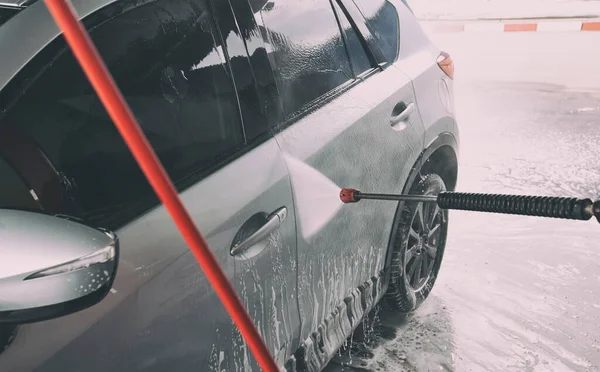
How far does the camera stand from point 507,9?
1143cm

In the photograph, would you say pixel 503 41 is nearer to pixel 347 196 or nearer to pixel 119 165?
pixel 347 196

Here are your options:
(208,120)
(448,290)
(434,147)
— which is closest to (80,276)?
(208,120)

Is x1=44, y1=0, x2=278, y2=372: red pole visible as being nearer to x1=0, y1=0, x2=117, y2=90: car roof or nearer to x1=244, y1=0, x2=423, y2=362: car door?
x1=0, y1=0, x2=117, y2=90: car roof

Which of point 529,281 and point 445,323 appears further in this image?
point 529,281

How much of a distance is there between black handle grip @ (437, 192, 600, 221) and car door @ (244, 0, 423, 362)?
0.39 metres

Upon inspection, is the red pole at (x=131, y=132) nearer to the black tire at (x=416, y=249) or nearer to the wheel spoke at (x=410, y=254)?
the black tire at (x=416, y=249)

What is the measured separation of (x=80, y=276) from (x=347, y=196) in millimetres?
1161

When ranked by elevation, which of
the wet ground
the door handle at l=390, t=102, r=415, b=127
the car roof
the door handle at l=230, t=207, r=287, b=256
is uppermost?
the car roof

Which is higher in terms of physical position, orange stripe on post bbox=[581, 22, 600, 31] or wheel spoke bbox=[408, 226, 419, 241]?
wheel spoke bbox=[408, 226, 419, 241]

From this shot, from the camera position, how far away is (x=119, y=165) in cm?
129

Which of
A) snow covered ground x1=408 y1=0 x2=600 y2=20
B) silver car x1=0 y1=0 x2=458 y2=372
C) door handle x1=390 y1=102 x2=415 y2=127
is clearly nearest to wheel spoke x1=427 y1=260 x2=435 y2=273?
silver car x1=0 y1=0 x2=458 y2=372

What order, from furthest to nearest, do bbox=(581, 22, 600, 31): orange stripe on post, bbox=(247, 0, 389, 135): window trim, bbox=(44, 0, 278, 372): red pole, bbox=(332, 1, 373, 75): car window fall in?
bbox=(581, 22, 600, 31): orange stripe on post → bbox=(332, 1, 373, 75): car window → bbox=(247, 0, 389, 135): window trim → bbox=(44, 0, 278, 372): red pole

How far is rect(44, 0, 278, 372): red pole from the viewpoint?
2.30 ft

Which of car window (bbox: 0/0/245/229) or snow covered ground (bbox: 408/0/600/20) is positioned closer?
car window (bbox: 0/0/245/229)
